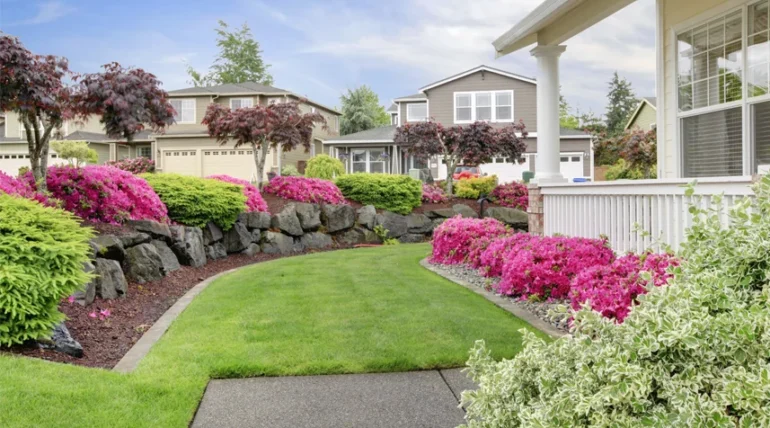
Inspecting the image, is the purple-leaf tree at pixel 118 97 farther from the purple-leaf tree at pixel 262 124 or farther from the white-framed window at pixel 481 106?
the white-framed window at pixel 481 106

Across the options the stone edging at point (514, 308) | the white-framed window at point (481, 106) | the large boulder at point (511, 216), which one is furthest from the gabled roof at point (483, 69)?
the stone edging at point (514, 308)

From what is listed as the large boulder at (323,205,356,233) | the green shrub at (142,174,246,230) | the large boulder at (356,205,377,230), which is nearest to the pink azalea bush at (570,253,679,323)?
the green shrub at (142,174,246,230)

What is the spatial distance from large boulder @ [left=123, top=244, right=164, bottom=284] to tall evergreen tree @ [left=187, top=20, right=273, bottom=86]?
4072 centimetres

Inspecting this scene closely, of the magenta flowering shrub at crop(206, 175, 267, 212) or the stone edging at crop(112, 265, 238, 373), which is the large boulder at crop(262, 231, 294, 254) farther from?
the stone edging at crop(112, 265, 238, 373)

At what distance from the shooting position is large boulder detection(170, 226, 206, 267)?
31.2 ft

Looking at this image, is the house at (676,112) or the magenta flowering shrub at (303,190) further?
the magenta flowering shrub at (303,190)

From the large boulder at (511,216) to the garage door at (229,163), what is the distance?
13151 mm

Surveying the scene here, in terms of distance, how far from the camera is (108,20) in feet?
102

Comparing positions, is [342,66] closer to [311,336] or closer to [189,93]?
[189,93]

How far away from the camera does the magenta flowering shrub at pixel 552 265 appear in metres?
6.42

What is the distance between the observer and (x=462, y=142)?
1816 cm

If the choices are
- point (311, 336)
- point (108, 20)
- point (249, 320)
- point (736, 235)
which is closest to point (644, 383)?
point (736, 235)

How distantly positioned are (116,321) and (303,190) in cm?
883

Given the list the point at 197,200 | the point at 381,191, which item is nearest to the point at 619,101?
the point at 381,191
